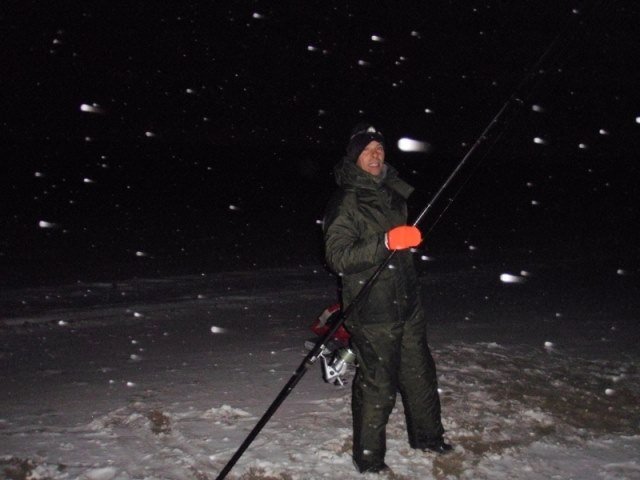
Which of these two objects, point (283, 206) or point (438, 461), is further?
point (283, 206)

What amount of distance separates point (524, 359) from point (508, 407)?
4.80 feet

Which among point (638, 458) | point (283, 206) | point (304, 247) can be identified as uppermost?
point (283, 206)

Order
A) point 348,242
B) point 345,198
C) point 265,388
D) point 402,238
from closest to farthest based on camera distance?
A: 1. point 402,238
2. point 348,242
3. point 345,198
4. point 265,388

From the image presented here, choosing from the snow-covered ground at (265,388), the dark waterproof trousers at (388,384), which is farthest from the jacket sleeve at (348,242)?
the snow-covered ground at (265,388)

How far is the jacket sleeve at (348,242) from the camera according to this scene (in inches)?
125

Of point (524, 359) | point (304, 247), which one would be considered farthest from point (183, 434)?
point (304, 247)

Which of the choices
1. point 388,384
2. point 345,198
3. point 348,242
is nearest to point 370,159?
point 345,198

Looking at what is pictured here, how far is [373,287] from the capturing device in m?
3.33

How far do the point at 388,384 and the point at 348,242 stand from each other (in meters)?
0.89

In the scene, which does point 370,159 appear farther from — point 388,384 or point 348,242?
point 388,384

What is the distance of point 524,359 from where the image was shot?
594 centimetres

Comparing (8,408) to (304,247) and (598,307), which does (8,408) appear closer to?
(598,307)

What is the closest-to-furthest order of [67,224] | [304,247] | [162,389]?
[162,389] → [304,247] → [67,224]

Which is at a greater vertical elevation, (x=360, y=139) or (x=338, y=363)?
(x=360, y=139)
